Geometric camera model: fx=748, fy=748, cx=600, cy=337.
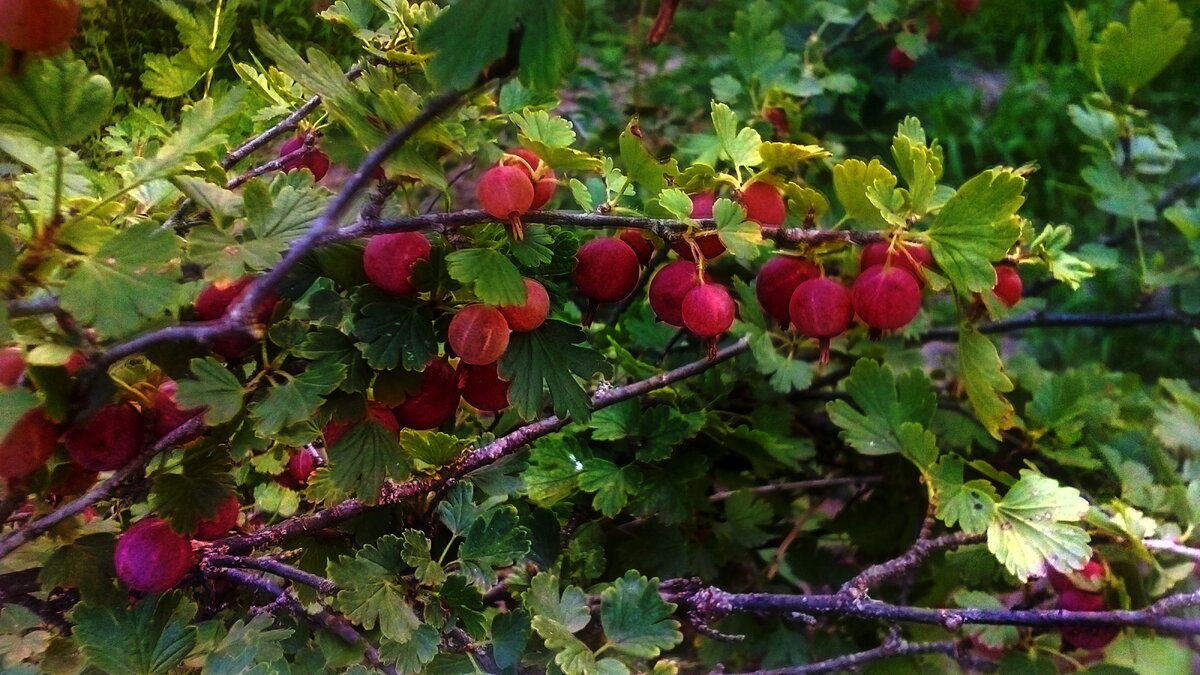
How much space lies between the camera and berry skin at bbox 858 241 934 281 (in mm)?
456

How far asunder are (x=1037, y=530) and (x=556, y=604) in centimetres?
33

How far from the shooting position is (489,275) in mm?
366

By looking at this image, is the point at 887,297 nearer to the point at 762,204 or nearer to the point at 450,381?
the point at 762,204

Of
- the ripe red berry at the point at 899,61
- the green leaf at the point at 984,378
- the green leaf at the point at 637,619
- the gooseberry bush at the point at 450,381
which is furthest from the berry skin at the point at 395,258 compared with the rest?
the ripe red berry at the point at 899,61

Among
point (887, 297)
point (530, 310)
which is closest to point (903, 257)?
point (887, 297)

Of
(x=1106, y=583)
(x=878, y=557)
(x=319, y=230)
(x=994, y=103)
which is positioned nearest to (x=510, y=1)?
(x=319, y=230)

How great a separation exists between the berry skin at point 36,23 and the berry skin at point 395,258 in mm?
155

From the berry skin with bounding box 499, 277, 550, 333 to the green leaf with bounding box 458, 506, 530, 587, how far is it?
0.12 m

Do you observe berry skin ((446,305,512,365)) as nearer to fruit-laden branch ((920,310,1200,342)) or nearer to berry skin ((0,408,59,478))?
berry skin ((0,408,59,478))

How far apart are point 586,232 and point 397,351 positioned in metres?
0.35

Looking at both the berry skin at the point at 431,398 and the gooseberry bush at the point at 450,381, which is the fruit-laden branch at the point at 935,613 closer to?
the gooseberry bush at the point at 450,381

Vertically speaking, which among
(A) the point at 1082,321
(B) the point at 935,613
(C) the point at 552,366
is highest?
(C) the point at 552,366

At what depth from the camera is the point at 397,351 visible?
39cm

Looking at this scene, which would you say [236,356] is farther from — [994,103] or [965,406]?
[994,103]
